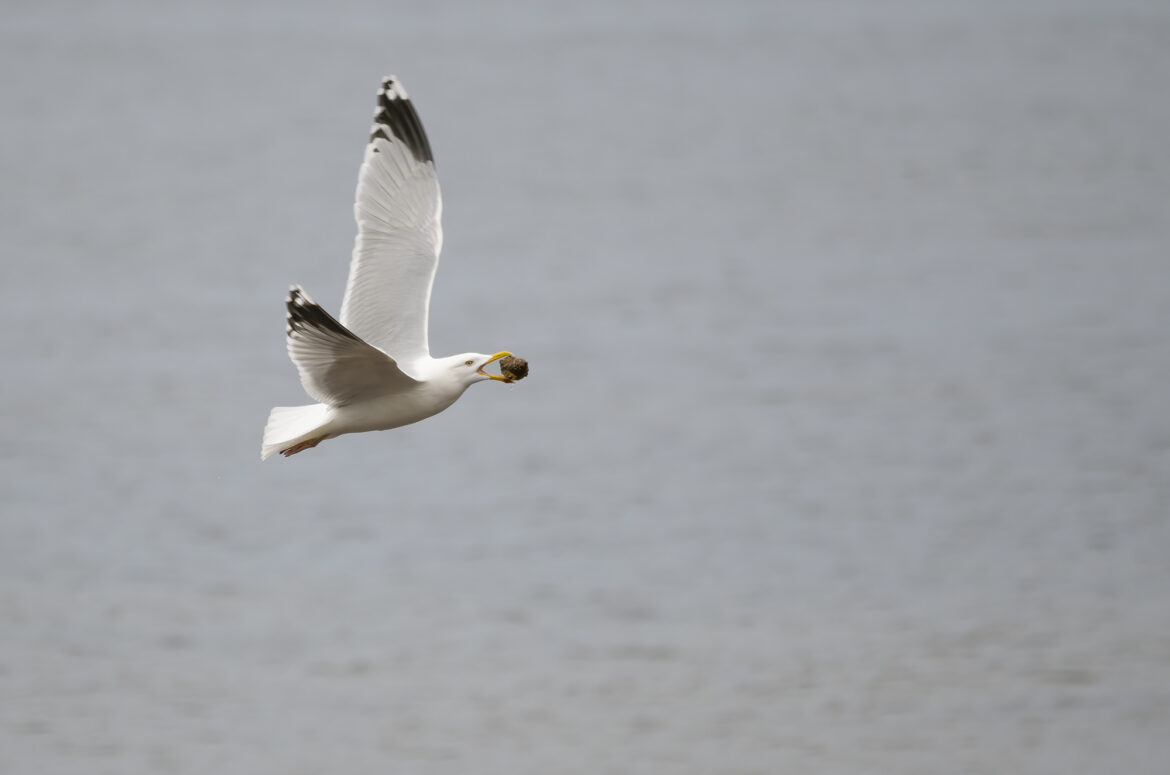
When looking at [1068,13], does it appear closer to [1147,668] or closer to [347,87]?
[347,87]

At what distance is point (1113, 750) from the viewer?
1168 cm

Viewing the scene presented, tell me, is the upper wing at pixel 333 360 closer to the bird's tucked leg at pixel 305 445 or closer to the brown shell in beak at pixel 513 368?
the bird's tucked leg at pixel 305 445

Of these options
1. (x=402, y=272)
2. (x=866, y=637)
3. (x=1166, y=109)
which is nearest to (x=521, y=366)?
(x=402, y=272)

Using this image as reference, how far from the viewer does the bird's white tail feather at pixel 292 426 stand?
7367 millimetres

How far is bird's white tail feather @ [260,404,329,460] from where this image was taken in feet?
24.2

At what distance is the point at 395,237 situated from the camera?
8.45 metres

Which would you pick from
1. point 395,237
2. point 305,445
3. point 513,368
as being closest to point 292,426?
point 305,445

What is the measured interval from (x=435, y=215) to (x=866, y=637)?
20.8ft

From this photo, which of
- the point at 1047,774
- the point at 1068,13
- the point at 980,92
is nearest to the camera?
the point at 1047,774

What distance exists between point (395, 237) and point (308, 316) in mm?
1678

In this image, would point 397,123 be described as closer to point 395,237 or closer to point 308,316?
point 395,237

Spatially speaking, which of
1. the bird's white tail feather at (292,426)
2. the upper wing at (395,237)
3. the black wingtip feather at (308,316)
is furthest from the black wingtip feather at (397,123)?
the black wingtip feather at (308,316)

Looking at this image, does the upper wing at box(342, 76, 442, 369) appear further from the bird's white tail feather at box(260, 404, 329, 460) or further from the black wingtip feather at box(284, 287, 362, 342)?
the black wingtip feather at box(284, 287, 362, 342)

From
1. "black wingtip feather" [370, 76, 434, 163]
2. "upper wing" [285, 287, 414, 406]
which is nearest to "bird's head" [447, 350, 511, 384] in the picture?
"upper wing" [285, 287, 414, 406]
